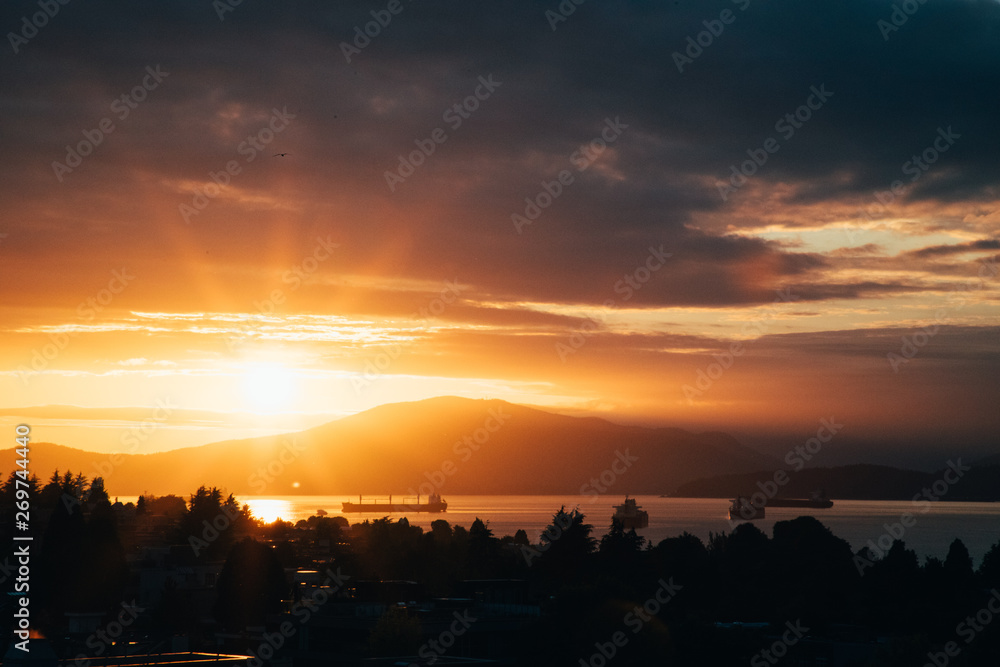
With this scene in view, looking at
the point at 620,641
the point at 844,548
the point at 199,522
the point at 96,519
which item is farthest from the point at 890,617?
the point at 199,522

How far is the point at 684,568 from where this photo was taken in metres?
82.9

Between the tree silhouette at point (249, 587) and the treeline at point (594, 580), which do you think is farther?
the tree silhouette at point (249, 587)

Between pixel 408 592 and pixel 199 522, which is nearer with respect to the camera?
pixel 408 592

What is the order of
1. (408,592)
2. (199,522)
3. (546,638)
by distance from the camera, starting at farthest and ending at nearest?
(199,522) < (408,592) < (546,638)

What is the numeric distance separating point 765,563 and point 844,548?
7491mm

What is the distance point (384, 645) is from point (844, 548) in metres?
62.5

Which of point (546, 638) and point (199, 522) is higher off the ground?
point (199, 522)

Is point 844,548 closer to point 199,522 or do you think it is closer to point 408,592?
point 408,592

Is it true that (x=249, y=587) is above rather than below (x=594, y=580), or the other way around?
below

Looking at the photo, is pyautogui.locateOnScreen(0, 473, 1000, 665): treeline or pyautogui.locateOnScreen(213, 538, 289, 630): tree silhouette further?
pyautogui.locateOnScreen(213, 538, 289, 630): tree silhouette

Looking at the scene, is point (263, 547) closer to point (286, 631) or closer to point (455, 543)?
point (286, 631)

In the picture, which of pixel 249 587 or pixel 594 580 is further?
pixel 249 587

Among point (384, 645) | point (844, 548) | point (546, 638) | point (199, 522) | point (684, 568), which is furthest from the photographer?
point (199, 522)

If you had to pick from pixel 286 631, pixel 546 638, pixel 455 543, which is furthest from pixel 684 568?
pixel 286 631
